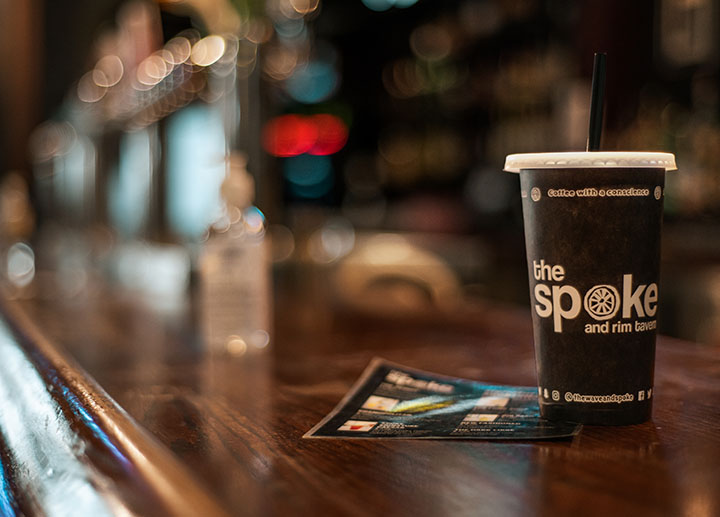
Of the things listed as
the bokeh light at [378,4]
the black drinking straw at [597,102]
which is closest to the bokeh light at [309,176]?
the bokeh light at [378,4]

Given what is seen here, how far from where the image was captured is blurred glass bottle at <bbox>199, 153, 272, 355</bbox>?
108 centimetres

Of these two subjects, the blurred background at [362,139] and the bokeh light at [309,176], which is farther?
the bokeh light at [309,176]

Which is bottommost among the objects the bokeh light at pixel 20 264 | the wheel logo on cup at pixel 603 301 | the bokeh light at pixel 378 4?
the bokeh light at pixel 20 264

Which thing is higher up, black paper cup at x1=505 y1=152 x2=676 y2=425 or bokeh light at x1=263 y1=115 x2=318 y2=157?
bokeh light at x1=263 y1=115 x2=318 y2=157

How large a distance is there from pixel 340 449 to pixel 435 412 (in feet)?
0.37

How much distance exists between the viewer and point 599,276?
58 cm

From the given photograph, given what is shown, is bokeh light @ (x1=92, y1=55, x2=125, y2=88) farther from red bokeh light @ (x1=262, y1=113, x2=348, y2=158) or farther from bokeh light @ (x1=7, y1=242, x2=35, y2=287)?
red bokeh light @ (x1=262, y1=113, x2=348, y2=158)

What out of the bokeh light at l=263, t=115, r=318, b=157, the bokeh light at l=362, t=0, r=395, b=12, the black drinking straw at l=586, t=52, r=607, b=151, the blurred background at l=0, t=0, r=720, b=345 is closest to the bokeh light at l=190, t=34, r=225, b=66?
the blurred background at l=0, t=0, r=720, b=345

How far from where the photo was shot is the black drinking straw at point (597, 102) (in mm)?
604

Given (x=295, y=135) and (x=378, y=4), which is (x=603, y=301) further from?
(x=295, y=135)

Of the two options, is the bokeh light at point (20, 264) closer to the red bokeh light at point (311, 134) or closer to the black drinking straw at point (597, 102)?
the black drinking straw at point (597, 102)

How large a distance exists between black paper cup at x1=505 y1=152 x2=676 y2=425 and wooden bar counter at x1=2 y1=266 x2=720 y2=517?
27 mm

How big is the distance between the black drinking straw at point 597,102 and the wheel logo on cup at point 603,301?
101mm

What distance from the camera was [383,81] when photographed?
527cm
